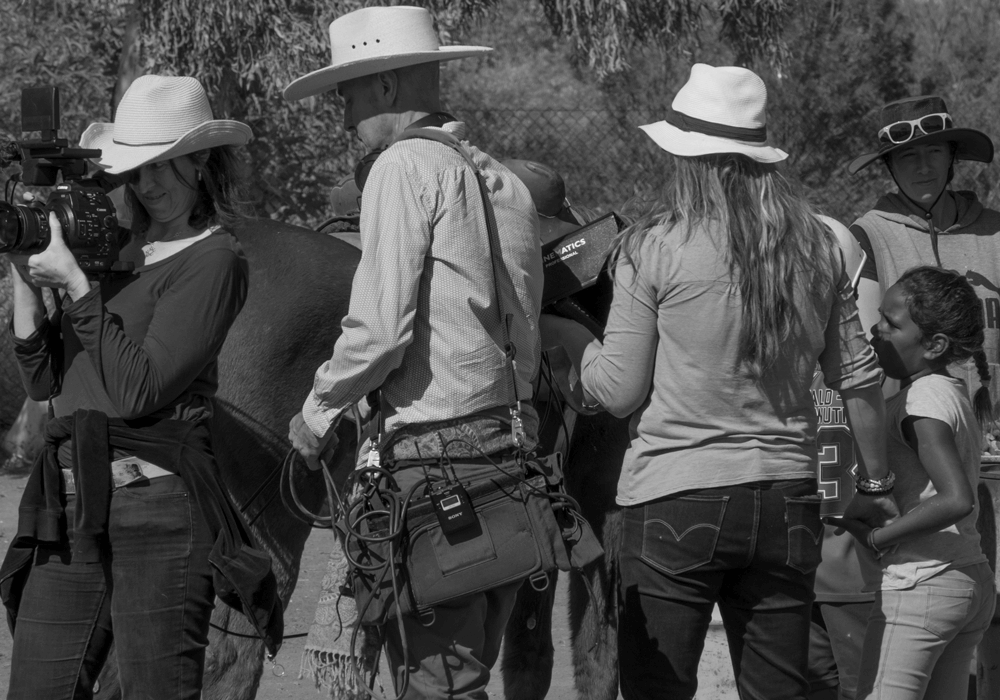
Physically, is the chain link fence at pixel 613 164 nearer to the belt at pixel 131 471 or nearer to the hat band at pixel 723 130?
the hat band at pixel 723 130

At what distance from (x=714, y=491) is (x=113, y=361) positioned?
129cm

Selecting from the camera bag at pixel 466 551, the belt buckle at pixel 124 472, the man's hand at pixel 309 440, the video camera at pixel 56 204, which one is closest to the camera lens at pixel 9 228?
the video camera at pixel 56 204

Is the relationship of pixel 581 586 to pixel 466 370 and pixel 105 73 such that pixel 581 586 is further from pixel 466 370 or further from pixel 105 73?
pixel 105 73

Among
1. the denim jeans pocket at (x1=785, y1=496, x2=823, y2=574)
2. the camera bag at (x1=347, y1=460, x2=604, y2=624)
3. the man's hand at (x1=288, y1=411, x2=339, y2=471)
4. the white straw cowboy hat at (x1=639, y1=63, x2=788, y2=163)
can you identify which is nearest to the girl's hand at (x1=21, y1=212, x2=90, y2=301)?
the man's hand at (x1=288, y1=411, x2=339, y2=471)

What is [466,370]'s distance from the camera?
2.37 metres

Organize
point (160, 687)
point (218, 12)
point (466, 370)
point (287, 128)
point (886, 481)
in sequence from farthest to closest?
point (287, 128) < point (218, 12) < point (886, 481) < point (160, 687) < point (466, 370)

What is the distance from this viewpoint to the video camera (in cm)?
247

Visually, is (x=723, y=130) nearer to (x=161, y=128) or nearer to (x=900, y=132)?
(x=161, y=128)

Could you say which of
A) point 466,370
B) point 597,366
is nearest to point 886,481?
point 597,366

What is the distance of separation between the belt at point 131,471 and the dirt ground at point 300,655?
6.83 ft

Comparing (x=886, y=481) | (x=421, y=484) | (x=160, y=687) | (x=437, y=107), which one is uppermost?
(x=437, y=107)

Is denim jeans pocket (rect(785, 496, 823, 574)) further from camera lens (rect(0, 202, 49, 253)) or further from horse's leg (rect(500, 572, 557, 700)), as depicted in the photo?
camera lens (rect(0, 202, 49, 253))

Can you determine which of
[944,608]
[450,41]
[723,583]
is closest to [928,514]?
[944,608]

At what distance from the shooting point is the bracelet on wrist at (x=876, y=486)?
2.73 meters
